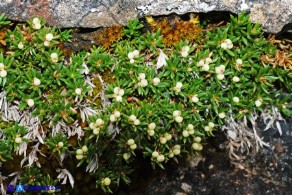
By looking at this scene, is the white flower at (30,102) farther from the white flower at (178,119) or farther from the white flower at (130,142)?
the white flower at (178,119)

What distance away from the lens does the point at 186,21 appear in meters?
3.68

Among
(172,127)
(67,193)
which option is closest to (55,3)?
(172,127)

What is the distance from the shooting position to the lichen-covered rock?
11.4 ft

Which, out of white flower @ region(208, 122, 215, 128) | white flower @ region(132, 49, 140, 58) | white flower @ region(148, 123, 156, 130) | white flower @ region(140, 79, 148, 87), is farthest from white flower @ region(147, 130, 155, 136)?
white flower @ region(132, 49, 140, 58)

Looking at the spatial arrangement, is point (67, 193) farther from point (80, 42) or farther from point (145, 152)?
point (80, 42)

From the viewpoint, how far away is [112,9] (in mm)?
3516

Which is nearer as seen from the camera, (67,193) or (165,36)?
(165,36)

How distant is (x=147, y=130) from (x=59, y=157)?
83 centimetres

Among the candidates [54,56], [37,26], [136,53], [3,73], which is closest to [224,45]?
[136,53]

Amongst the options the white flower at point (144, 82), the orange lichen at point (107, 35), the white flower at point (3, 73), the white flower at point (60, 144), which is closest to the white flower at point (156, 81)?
the white flower at point (144, 82)

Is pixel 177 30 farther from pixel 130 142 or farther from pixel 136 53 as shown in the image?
pixel 130 142

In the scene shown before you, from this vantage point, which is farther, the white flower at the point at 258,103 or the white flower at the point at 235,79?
the white flower at the point at 258,103

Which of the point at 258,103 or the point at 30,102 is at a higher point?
the point at 30,102

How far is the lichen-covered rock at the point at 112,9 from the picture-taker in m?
3.47
